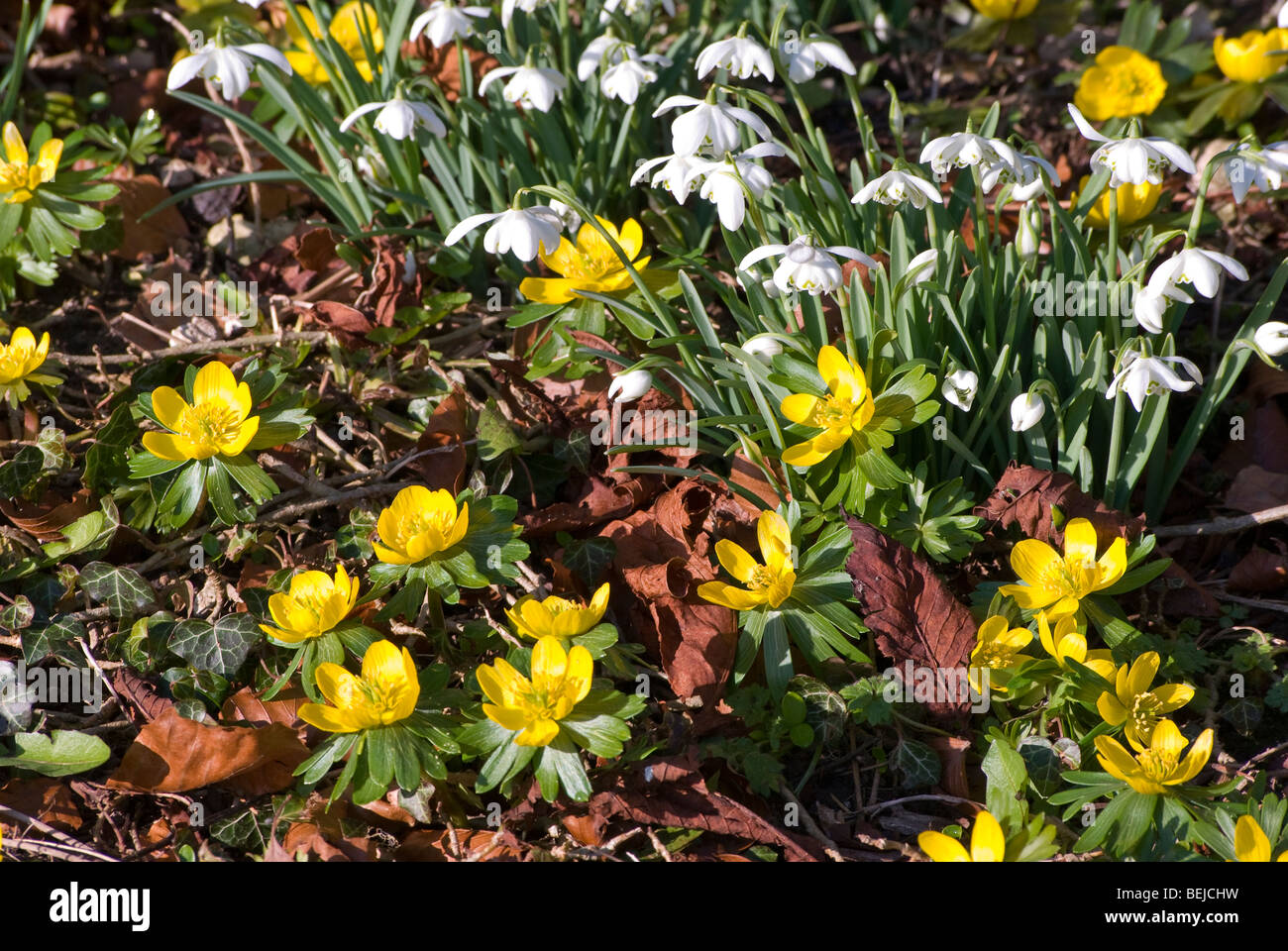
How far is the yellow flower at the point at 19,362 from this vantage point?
2113 mm

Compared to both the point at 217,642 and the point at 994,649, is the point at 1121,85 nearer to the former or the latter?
the point at 994,649

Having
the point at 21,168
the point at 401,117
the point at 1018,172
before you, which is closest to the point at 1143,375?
the point at 1018,172

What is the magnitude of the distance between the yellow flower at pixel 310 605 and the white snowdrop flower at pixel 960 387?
104cm

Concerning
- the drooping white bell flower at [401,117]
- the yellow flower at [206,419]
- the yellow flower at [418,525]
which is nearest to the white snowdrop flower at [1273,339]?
the yellow flower at [418,525]

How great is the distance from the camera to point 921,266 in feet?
6.25

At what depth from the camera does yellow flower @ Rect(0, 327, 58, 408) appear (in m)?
2.11

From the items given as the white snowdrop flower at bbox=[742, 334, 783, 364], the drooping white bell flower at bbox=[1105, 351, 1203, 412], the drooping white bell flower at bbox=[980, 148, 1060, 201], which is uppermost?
the drooping white bell flower at bbox=[980, 148, 1060, 201]

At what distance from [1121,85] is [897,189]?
145cm

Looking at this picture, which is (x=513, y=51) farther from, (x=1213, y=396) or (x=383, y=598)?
(x=1213, y=396)

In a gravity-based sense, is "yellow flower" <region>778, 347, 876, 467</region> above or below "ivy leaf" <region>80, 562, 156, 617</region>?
above

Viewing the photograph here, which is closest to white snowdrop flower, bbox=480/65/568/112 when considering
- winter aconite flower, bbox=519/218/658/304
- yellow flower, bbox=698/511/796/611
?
winter aconite flower, bbox=519/218/658/304

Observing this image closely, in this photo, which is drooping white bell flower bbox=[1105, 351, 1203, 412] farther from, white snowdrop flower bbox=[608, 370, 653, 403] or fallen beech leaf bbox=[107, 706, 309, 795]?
fallen beech leaf bbox=[107, 706, 309, 795]

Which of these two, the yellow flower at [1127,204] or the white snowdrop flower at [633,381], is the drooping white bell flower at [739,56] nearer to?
the white snowdrop flower at [633,381]

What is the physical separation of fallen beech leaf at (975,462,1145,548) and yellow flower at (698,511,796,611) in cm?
42
